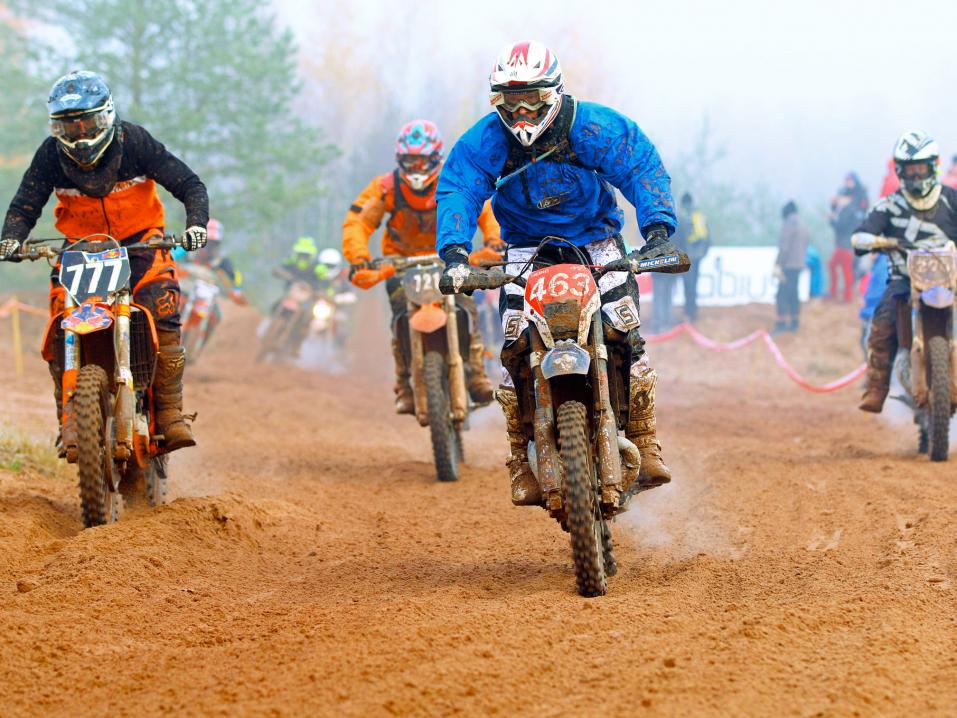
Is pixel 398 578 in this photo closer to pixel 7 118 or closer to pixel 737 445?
pixel 737 445

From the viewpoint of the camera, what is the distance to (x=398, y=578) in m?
5.90

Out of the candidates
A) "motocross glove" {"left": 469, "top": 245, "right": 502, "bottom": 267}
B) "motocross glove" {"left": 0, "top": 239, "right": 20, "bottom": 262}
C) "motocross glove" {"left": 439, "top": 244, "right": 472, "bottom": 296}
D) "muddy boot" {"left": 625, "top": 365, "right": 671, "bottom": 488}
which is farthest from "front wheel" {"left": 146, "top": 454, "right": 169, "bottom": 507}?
"muddy boot" {"left": 625, "top": 365, "right": 671, "bottom": 488}

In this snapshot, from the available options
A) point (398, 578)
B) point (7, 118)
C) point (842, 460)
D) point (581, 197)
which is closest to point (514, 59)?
point (581, 197)

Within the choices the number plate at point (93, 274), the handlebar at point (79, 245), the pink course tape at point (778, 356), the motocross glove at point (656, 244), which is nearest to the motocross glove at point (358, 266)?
the handlebar at point (79, 245)

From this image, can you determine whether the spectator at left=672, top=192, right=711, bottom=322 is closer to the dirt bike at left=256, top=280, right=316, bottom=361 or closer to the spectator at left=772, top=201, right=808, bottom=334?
Answer: the spectator at left=772, top=201, right=808, bottom=334

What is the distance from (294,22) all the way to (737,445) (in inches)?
2090

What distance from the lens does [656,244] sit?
5.76 m

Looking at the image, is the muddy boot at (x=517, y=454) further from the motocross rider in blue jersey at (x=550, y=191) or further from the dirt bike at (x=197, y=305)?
the dirt bike at (x=197, y=305)

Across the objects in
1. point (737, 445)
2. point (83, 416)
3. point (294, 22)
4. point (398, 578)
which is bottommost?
point (737, 445)

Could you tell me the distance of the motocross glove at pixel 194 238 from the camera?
694cm

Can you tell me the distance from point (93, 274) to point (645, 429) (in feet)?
9.94

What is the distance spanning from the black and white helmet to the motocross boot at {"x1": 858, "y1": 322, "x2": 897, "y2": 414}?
43.6 inches

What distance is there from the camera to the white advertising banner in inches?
941

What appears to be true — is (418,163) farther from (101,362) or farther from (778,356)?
(778,356)
